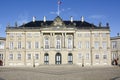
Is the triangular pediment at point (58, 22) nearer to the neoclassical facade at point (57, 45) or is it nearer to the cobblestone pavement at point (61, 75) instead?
the neoclassical facade at point (57, 45)

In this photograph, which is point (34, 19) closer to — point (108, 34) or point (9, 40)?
point (9, 40)

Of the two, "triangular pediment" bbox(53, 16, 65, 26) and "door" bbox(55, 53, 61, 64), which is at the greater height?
"triangular pediment" bbox(53, 16, 65, 26)

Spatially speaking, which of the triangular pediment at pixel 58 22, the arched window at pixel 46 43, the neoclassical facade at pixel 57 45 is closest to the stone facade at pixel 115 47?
the neoclassical facade at pixel 57 45

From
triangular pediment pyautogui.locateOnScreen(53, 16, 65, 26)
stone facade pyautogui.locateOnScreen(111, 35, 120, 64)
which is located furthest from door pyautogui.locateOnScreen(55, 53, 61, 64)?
stone facade pyautogui.locateOnScreen(111, 35, 120, 64)

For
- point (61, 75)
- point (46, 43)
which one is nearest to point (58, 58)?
point (46, 43)

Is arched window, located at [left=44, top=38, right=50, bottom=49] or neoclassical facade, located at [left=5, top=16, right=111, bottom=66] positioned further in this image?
arched window, located at [left=44, top=38, right=50, bottom=49]

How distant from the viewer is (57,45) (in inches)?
2242

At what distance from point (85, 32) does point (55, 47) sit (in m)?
9.30

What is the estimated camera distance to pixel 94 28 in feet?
190

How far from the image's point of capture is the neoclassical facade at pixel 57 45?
56.2 m

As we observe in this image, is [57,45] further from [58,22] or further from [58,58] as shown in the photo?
[58,22]

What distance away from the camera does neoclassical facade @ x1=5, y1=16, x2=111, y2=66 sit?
56.2m

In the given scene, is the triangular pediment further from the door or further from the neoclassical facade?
the door

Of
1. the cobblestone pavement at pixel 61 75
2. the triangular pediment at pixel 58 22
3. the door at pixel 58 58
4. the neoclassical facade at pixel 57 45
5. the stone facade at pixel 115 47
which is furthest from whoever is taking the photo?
the stone facade at pixel 115 47
